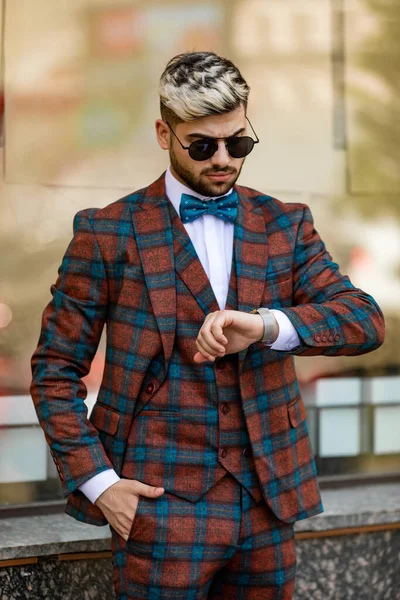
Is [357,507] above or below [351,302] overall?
below

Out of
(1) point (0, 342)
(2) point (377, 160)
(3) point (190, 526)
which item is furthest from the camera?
(2) point (377, 160)

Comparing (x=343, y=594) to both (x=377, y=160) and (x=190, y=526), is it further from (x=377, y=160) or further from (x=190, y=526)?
(x=377, y=160)

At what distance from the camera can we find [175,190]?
3008 mm

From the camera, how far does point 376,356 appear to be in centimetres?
469

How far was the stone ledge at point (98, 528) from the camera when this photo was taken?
3697 mm

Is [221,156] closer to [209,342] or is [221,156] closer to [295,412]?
[209,342]

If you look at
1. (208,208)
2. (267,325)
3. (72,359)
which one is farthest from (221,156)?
(72,359)

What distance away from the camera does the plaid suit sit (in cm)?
284

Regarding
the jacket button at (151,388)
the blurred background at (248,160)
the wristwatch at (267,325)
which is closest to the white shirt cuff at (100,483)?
the jacket button at (151,388)

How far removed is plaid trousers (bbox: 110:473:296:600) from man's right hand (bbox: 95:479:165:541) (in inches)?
0.8

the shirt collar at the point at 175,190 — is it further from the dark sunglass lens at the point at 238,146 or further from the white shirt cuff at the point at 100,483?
the white shirt cuff at the point at 100,483

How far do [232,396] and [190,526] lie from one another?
1.27 feet

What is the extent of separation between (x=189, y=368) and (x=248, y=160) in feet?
5.84

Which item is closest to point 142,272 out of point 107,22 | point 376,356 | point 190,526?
point 190,526
